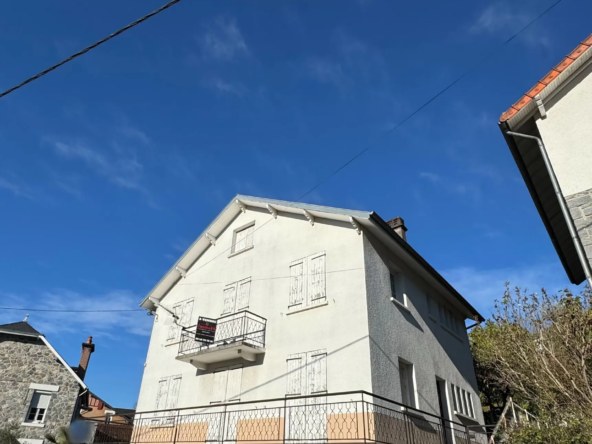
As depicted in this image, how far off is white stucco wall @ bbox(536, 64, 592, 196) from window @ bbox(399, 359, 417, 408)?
26.1ft

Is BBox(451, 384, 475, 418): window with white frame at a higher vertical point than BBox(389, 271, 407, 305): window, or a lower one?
lower

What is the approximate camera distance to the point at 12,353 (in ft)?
77.5

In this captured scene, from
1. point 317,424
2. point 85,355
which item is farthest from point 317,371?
point 85,355

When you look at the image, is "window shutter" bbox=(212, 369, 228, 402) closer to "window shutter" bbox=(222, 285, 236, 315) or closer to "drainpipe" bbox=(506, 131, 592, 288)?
"window shutter" bbox=(222, 285, 236, 315)

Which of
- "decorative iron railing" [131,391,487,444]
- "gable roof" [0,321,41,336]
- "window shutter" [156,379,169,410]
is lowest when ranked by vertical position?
"decorative iron railing" [131,391,487,444]

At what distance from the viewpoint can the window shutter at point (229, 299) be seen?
54.3 feet

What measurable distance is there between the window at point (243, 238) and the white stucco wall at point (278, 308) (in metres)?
0.26

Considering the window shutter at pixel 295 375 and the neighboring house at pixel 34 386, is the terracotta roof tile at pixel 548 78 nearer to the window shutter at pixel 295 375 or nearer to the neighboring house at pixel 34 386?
the window shutter at pixel 295 375

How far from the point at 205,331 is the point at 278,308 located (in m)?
2.72

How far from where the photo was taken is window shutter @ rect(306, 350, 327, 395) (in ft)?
40.4

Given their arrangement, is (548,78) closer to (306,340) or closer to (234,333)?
(306,340)

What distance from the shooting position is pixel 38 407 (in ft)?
75.4

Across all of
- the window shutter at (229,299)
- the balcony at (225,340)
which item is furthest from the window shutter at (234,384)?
the window shutter at (229,299)

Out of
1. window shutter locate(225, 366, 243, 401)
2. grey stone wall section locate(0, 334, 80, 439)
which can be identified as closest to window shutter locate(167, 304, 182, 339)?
window shutter locate(225, 366, 243, 401)
